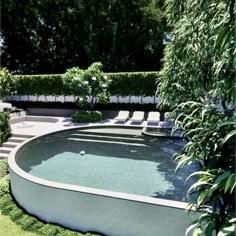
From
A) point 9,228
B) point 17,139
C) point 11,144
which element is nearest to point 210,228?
point 9,228

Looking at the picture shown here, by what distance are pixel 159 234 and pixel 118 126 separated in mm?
11452

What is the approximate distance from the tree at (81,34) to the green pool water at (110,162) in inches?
739

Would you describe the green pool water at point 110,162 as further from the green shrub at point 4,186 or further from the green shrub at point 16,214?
the green shrub at point 16,214

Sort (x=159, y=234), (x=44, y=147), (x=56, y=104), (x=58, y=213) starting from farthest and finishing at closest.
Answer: (x=56, y=104)
(x=44, y=147)
(x=58, y=213)
(x=159, y=234)

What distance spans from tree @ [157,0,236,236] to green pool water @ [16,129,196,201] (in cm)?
188

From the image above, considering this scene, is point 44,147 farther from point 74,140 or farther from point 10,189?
point 10,189

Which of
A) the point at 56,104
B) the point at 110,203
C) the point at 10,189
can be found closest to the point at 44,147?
the point at 10,189

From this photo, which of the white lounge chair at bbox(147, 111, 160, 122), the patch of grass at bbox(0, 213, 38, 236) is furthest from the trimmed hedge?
the patch of grass at bbox(0, 213, 38, 236)

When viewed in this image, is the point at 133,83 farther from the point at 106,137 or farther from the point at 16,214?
the point at 16,214

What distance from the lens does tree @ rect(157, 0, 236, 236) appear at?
326 centimetres

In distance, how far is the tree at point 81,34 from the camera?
3095cm

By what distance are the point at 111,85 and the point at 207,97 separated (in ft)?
50.1

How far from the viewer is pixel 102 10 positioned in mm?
31328

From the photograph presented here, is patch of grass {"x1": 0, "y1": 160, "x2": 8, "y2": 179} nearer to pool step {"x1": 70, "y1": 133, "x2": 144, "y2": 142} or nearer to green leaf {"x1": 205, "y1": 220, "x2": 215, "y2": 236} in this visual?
pool step {"x1": 70, "y1": 133, "x2": 144, "y2": 142}
